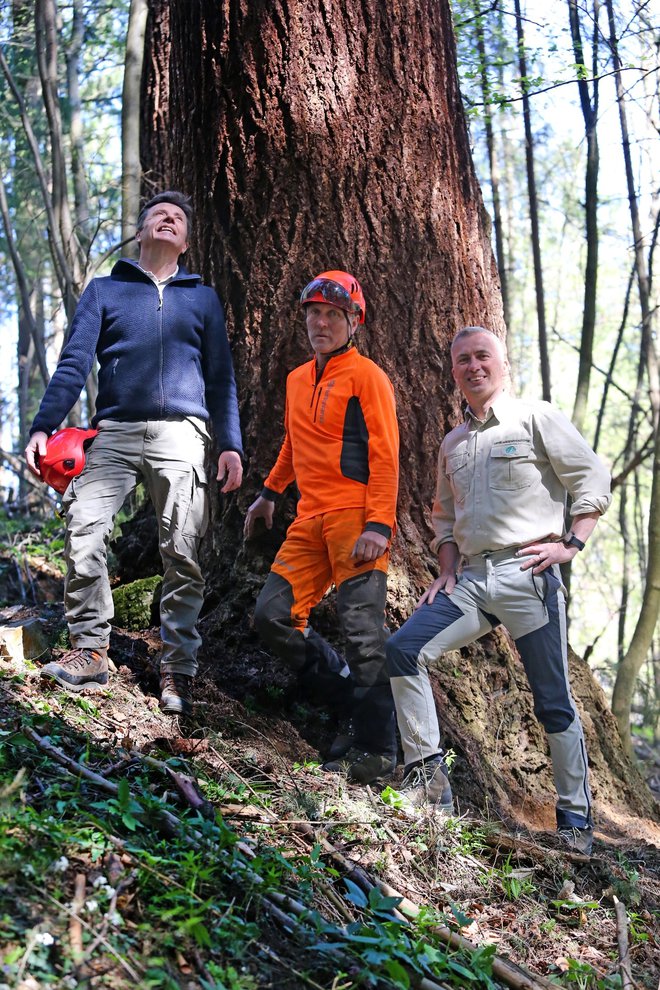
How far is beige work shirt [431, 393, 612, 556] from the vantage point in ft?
13.8

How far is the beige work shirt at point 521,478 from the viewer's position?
420cm

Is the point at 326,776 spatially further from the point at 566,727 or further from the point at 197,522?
the point at 197,522

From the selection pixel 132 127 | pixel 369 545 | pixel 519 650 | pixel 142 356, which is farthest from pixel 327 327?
pixel 132 127

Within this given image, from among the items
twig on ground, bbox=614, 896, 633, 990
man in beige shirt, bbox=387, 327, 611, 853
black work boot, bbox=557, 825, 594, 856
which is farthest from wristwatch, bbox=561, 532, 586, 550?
twig on ground, bbox=614, 896, 633, 990

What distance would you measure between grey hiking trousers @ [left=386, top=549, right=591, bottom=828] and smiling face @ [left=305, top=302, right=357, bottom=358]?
4.50 ft

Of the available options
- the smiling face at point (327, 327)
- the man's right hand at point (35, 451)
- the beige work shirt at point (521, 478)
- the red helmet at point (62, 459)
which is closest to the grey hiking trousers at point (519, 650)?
the beige work shirt at point (521, 478)

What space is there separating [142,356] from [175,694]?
172cm

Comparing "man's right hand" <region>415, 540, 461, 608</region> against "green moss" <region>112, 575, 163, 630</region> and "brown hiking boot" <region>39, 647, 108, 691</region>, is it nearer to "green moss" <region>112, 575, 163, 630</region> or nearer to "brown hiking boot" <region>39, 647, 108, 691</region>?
"brown hiking boot" <region>39, 647, 108, 691</region>

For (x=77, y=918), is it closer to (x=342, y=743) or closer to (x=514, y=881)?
(x=514, y=881)

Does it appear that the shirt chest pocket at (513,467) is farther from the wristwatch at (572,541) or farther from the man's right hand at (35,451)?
the man's right hand at (35,451)

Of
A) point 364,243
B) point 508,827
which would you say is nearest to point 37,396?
point 364,243

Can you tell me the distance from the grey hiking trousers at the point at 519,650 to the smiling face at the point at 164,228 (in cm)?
233

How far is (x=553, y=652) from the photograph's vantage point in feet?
13.5

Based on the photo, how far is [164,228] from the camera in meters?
4.67
